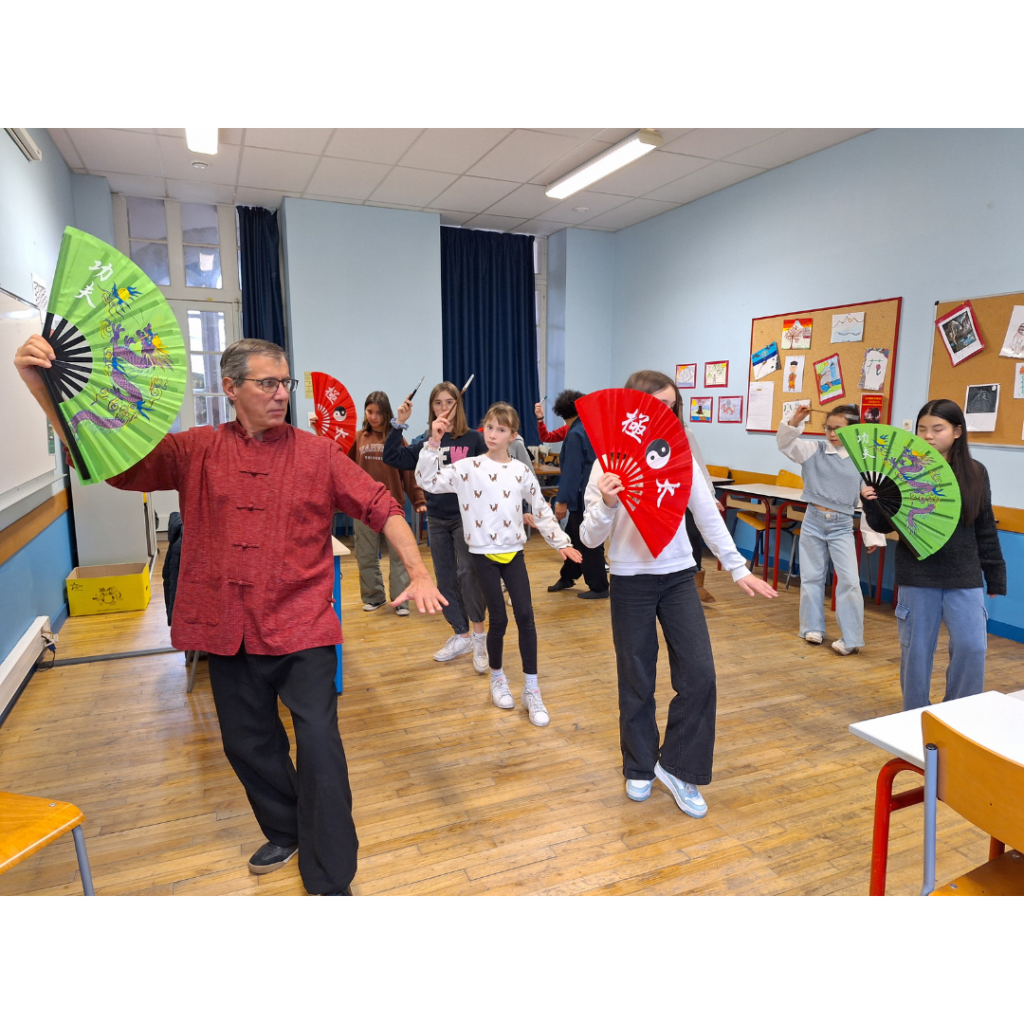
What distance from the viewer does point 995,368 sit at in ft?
13.6

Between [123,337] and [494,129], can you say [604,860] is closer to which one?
[123,337]

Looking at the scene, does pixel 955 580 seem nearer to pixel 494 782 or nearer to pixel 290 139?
pixel 494 782

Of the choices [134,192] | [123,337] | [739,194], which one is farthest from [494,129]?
[123,337]

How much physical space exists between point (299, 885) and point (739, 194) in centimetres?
629

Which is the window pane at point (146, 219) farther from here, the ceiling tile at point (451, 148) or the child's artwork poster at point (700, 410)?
the child's artwork poster at point (700, 410)

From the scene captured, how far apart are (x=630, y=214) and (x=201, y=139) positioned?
418 cm

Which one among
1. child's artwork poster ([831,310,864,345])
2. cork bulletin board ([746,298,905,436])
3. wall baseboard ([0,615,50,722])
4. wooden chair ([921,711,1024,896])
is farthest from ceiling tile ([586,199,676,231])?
wooden chair ([921,711,1024,896])

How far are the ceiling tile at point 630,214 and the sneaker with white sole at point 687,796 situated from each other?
5847 mm

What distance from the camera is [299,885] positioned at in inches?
77.5

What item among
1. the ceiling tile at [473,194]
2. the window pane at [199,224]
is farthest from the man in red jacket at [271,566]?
the window pane at [199,224]

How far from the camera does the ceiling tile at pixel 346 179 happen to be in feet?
18.3

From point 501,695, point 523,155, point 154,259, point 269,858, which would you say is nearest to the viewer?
point 269,858

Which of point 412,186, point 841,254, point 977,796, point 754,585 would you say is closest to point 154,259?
point 412,186

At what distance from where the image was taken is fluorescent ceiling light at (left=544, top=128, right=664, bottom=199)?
4941 mm
